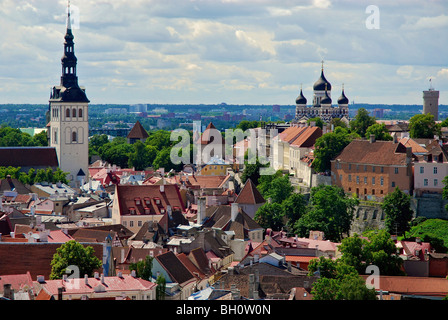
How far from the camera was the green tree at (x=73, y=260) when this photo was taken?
3631 cm

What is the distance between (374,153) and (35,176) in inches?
1622

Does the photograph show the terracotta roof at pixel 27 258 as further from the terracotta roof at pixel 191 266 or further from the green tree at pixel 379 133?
the green tree at pixel 379 133

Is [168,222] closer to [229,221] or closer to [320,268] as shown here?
[229,221]

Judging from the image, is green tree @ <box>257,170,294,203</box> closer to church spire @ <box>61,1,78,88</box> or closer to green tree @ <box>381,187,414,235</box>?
green tree @ <box>381,187,414,235</box>

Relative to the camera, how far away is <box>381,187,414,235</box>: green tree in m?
56.1

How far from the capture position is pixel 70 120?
100 meters

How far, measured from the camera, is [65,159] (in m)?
99.2

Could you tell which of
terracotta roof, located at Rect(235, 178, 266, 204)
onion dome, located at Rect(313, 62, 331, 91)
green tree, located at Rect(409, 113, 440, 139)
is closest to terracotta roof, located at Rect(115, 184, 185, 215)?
terracotta roof, located at Rect(235, 178, 266, 204)

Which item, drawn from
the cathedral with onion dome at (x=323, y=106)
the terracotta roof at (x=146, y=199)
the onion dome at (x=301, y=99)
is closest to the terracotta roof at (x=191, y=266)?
the terracotta roof at (x=146, y=199)

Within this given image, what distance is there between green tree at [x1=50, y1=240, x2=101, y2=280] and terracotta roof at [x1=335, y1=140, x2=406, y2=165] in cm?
2933

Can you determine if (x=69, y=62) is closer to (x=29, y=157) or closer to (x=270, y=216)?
(x=29, y=157)

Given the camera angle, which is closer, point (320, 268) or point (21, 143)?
point (320, 268)

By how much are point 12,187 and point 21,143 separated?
54.5 metres
